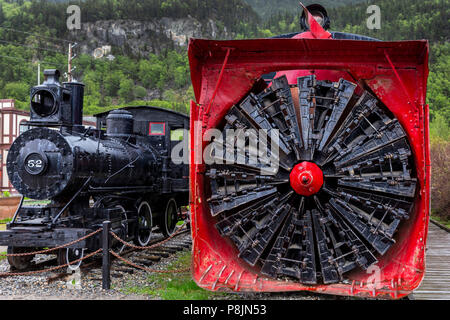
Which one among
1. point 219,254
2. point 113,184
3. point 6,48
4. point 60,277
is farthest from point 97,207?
point 6,48

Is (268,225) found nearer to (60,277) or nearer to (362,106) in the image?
(362,106)

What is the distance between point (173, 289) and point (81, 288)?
1430mm

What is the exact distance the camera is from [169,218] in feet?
36.9

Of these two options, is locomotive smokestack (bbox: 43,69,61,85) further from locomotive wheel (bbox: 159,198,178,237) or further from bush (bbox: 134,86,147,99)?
bush (bbox: 134,86,147,99)

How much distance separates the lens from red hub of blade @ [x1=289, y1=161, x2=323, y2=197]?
4.41 m

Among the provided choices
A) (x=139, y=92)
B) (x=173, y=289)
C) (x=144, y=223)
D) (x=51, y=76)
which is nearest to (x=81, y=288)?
(x=173, y=289)

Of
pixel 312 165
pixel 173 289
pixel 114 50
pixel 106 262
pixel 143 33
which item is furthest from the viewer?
pixel 143 33

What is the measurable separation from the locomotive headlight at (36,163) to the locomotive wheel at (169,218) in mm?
4255

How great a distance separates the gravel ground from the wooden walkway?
1.20 meters

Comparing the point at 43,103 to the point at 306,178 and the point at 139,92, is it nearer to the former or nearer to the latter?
the point at 306,178

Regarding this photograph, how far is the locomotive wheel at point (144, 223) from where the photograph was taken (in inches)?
369

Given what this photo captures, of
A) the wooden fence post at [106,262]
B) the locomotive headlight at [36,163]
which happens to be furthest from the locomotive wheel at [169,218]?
the wooden fence post at [106,262]

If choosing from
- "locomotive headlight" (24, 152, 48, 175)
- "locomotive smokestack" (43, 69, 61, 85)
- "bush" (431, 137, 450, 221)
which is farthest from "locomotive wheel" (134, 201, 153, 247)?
"bush" (431, 137, 450, 221)

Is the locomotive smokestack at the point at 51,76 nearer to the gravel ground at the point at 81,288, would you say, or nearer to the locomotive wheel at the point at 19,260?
the locomotive wheel at the point at 19,260
